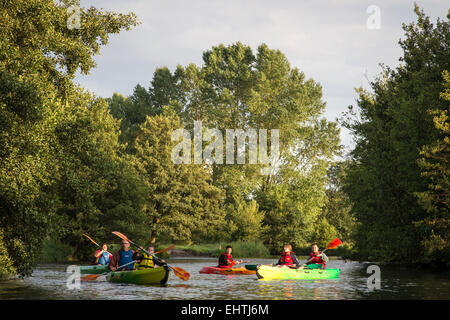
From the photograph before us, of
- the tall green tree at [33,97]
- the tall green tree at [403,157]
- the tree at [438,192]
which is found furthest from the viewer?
the tall green tree at [403,157]

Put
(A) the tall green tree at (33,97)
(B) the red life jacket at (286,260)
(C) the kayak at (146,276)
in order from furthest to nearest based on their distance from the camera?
1. (B) the red life jacket at (286,260)
2. (C) the kayak at (146,276)
3. (A) the tall green tree at (33,97)

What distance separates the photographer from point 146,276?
19094 mm

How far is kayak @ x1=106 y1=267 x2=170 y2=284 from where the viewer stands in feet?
61.8

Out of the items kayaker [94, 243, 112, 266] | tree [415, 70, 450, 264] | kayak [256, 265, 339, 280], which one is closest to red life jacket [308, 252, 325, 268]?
kayak [256, 265, 339, 280]

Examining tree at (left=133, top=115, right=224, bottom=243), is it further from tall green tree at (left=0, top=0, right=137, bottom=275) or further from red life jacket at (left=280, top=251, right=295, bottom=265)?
tall green tree at (left=0, top=0, right=137, bottom=275)

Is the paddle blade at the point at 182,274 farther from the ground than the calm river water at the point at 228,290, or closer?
farther from the ground

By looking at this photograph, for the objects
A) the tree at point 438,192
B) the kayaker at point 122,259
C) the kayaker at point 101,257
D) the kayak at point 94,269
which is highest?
the tree at point 438,192

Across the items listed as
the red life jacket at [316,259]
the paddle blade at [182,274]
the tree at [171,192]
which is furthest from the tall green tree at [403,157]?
the tree at [171,192]

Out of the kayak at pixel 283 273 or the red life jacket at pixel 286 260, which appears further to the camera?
the red life jacket at pixel 286 260

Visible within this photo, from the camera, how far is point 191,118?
214ft

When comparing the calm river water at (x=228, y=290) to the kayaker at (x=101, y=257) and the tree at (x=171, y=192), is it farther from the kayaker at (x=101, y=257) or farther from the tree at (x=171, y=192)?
the tree at (x=171, y=192)

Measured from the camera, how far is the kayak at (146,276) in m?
18.8

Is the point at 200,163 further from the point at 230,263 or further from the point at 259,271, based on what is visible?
the point at 259,271

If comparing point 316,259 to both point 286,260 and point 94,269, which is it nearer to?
point 286,260
